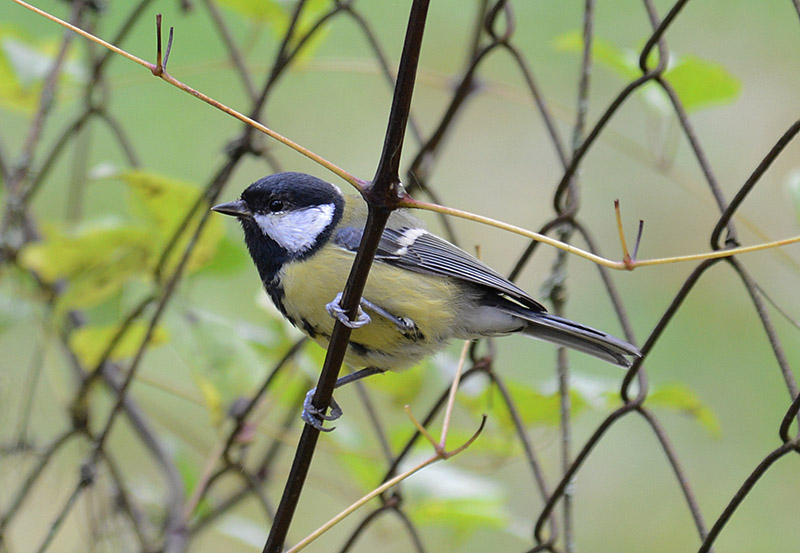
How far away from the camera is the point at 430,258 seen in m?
1.68

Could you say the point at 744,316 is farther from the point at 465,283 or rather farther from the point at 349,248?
the point at 349,248

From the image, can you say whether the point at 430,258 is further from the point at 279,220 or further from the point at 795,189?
the point at 795,189

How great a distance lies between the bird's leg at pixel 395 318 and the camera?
145 centimetres

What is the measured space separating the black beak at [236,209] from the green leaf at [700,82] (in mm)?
779

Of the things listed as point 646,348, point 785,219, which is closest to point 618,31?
point 785,219

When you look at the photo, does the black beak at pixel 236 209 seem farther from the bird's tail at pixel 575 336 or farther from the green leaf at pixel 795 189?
the green leaf at pixel 795 189

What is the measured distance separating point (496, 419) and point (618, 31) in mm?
1939

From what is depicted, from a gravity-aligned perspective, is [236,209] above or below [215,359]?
above

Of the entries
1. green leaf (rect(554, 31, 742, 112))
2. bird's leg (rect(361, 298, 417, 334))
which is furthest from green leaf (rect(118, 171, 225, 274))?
green leaf (rect(554, 31, 742, 112))

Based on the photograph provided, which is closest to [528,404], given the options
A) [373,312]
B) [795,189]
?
[373,312]

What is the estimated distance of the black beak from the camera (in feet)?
5.06

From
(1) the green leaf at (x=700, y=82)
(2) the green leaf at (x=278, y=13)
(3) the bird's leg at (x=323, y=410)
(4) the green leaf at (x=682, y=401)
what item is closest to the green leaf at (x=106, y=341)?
(3) the bird's leg at (x=323, y=410)

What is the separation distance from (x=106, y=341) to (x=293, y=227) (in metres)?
0.43

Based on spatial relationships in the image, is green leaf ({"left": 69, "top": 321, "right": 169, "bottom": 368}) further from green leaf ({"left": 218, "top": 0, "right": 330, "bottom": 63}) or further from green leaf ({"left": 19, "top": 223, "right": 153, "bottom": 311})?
green leaf ({"left": 218, "top": 0, "right": 330, "bottom": 63})
